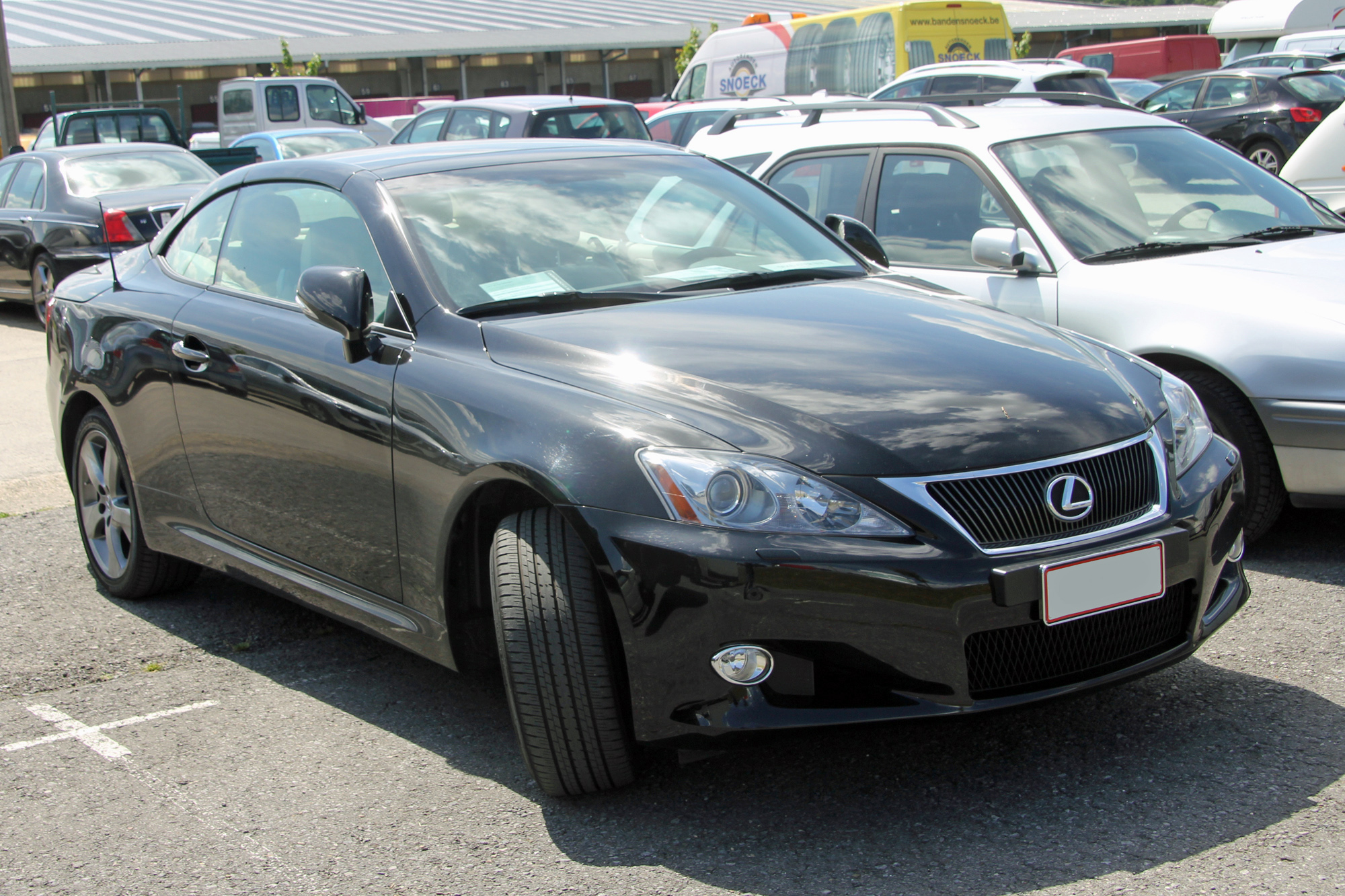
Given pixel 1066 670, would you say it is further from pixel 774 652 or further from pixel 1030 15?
pixel 1030 15

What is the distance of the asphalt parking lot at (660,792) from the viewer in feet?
9.39

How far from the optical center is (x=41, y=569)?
539 centimetres

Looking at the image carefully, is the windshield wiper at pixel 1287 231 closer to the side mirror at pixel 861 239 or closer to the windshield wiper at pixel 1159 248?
the windshield wiper at pixel 1159 248

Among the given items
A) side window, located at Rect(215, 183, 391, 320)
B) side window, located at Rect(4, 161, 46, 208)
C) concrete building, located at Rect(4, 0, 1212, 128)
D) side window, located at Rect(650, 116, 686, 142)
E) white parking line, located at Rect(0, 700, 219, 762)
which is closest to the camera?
white parking line, located at Rect(0, 700, 219, 762)

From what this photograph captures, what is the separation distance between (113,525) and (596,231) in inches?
87.4

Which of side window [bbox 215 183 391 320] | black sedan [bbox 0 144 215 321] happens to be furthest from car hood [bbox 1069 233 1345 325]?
black sedan [bbox 0 144 215 321]

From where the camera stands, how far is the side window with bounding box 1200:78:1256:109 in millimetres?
19078

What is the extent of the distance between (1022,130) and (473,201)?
9.25 feet

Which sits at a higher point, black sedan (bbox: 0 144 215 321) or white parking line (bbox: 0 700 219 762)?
black sedan (bbox: 0 144 215 321)

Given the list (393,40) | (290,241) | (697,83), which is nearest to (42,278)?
(290,241)

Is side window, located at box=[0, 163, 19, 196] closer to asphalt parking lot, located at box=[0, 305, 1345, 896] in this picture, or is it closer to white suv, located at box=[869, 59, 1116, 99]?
white suv, located at box=[869, 59, 1116, 99]

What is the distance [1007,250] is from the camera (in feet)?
17.2

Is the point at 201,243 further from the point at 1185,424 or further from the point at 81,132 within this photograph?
the point at 81,132

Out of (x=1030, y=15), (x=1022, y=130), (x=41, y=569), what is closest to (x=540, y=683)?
(x=41, y=569)
